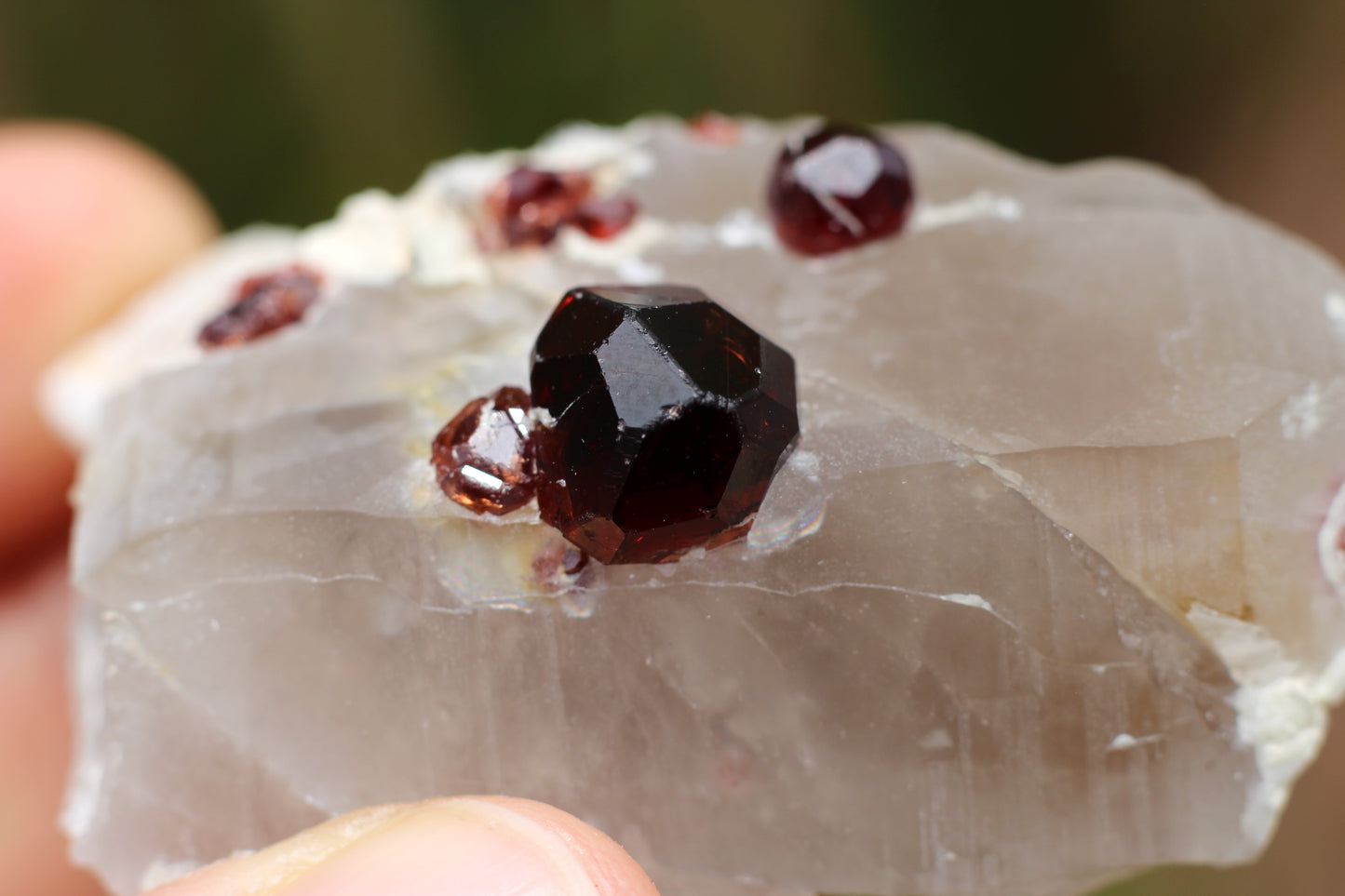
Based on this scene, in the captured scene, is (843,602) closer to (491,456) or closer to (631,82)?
(491,456)

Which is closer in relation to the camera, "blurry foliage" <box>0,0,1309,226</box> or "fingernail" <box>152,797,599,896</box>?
"fingernail" <box>152,797,599,896</box>

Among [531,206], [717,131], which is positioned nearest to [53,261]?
[531,206]

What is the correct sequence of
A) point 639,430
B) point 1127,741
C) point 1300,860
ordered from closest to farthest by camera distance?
point 639,430, point 1127,741, point 1300,860

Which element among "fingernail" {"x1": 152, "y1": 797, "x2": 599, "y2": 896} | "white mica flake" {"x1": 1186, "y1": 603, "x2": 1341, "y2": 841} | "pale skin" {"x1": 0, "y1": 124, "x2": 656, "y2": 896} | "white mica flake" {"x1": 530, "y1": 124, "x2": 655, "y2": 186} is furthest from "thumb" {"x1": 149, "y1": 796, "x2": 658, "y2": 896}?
"pale skin" {"x1": 0, "y1": 124, "x2": 656, "y2": 896}

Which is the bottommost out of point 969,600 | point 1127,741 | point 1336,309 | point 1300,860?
point 1300,860

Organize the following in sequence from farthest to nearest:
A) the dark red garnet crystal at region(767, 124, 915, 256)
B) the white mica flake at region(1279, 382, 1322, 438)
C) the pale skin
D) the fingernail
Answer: the pale skin < the dark red garnet crystal at region(767, 124, 915, 256) < the white mica flake at region(1279, 382, 1322, 438) < the fingernail

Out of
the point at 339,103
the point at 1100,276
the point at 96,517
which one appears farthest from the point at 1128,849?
the point at 339,103

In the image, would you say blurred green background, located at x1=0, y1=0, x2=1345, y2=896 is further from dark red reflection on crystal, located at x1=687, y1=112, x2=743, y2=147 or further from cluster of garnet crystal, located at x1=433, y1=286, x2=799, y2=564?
cluster of garnet crystal, located at x1=433, y1=286, x2=799, y2=564
